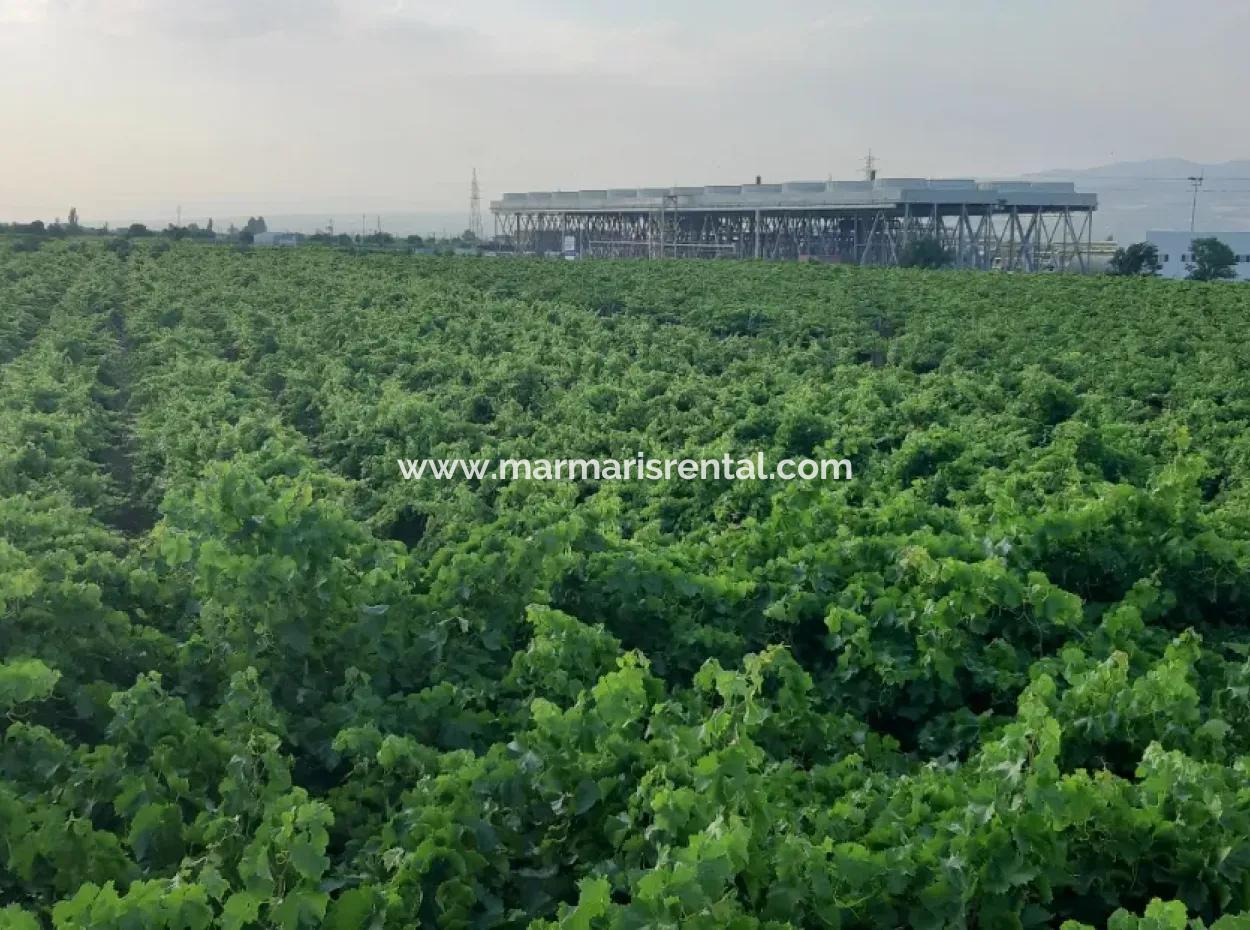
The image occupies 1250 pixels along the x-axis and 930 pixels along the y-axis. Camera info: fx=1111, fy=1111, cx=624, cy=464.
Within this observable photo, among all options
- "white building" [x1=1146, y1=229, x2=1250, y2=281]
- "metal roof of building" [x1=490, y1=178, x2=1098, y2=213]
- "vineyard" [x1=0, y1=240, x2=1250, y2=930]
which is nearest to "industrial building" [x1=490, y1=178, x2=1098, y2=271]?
"metal roof of building" [x1=490, y1=178, x2=1098, y2=213]

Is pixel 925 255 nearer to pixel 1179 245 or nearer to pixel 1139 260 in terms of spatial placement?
pixel 1139 260

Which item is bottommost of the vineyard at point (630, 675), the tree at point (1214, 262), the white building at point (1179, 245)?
the vineyard at point (630, 675)

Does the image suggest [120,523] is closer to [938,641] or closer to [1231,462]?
[938,641]

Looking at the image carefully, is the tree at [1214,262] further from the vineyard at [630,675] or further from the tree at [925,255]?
the vineyard at [630,675]

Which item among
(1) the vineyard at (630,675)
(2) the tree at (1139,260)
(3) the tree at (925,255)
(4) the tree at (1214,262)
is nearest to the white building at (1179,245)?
(4) the tree at (1214,262)

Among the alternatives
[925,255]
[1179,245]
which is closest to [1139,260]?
[925,255]

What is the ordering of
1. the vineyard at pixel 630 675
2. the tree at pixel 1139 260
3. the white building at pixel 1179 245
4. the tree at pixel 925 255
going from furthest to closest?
the white building at pixel 1179 245, the tree at pixel 925 255, the tree at pixel 1139 260, the vineyard at pixel 630 675
